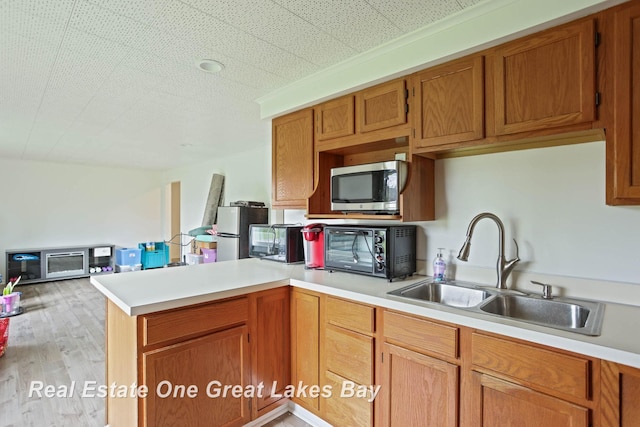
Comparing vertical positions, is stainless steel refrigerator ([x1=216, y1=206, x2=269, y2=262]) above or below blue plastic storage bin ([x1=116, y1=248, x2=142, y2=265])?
above

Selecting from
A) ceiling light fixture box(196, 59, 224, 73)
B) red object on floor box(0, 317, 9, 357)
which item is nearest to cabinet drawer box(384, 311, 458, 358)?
ceiling light fixture box(196, 59, 224, 73)

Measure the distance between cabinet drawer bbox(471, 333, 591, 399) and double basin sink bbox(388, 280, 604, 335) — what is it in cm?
11

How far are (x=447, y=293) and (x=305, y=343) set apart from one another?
89cm

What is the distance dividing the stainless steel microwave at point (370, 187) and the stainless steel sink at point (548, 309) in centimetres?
70

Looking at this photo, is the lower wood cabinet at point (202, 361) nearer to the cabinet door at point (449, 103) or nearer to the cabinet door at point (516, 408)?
the cabinet door at point (516, 408)

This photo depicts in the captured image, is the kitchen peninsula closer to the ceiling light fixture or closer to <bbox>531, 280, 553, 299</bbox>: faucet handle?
<bbox>531, 280, 553, 299</bbox>: faucet handle

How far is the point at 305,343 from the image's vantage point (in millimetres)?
1995

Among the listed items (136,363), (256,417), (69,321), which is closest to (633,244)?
(256,417)

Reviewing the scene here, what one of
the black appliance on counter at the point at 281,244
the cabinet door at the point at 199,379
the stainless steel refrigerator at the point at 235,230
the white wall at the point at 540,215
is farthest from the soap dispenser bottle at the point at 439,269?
the stainless steel refrigerator at the point at 235,230

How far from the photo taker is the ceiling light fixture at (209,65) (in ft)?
6.82

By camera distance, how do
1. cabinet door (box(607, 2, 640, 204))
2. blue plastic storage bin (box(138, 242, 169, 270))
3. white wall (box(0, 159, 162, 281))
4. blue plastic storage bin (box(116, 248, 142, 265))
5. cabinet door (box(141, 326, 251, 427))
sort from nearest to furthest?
cabinet door (box(607, 2, 640, 204))
cabinet door (box(141, 326, 251, 427))
white wall (box(0, 159, 162, 281))
blue plastic storage bin (box(116, 248, 142, 265))
blue plastic storage bin (box(138, 242, 169, 270))

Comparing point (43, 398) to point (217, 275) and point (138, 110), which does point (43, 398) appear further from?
point (138, 110)

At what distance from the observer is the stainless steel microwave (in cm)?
188

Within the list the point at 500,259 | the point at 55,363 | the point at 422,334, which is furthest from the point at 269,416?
the point at 55,363
